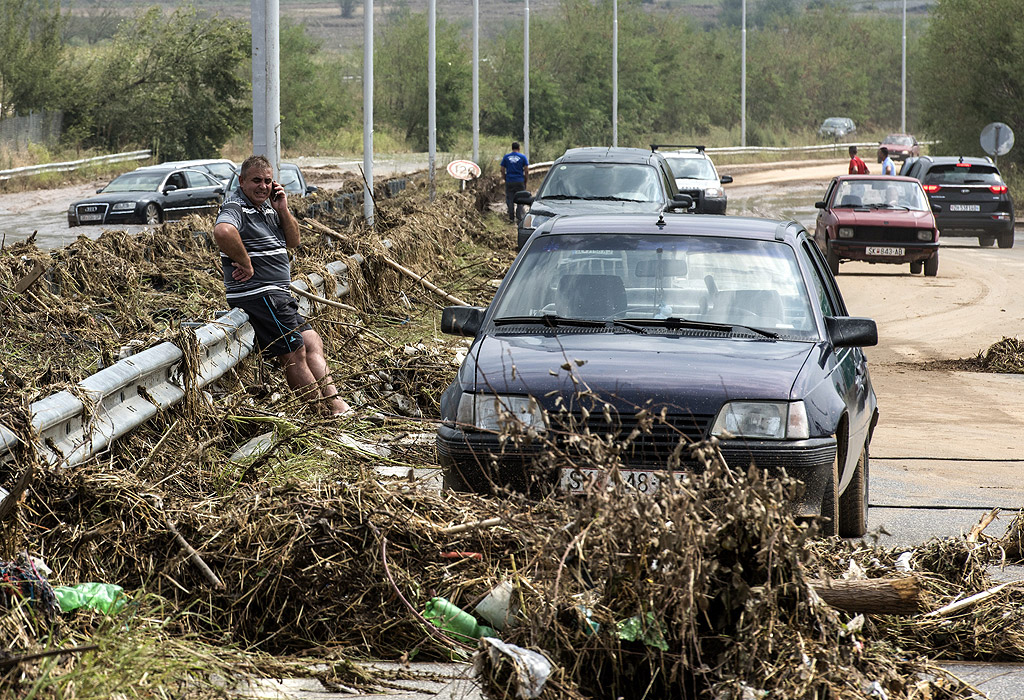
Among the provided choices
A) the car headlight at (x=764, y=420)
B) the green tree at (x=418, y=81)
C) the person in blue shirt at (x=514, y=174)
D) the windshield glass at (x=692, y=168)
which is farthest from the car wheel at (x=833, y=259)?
the green tree at (x=418, y=81)

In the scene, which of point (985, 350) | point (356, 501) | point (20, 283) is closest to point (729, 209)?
point (985, 350)

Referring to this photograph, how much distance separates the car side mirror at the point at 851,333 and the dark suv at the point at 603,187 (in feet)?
38.3

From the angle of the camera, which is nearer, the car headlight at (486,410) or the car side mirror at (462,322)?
the car headlight at (486,410)

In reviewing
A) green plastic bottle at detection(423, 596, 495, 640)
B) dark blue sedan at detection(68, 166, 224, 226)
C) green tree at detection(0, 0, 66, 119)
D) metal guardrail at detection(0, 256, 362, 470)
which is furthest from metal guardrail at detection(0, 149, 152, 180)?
green plastic bottle at detection(423, 596, 495, 640)

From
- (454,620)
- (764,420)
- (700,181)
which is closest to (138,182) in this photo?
(700,181)

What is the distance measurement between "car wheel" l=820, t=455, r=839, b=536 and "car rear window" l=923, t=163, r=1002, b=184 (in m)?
25.6

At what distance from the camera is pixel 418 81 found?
274ft

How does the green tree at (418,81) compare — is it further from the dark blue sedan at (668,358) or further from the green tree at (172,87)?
the dark blue sedan at (668,358)

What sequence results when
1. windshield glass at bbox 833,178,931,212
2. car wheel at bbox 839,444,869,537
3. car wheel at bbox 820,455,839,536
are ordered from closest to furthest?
car wheel at bbox 820,455,839,536
car wheel at bbox 839,444,869,537
windshield glass at bbox 833,178,931,212

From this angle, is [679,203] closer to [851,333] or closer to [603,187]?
[603,187]

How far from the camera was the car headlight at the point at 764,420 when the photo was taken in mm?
5668

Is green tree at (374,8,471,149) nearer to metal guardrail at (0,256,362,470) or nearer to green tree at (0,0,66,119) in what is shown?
green tree at (0,0,66,119)

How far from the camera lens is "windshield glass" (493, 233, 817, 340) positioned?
675 cm

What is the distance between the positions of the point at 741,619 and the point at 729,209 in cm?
3621
